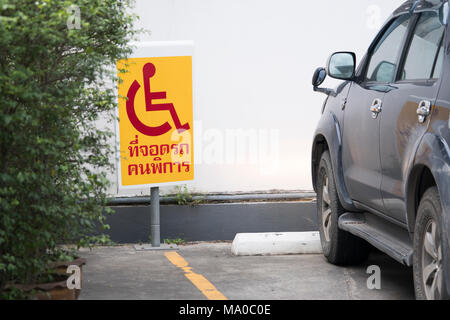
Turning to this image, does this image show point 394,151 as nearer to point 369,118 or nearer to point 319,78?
point 369,118

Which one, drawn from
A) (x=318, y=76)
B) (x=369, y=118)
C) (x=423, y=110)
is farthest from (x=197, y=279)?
(x=423, y=110)

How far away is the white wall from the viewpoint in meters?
8.23

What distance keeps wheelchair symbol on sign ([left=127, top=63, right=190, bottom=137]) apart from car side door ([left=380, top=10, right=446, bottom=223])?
2.73 m

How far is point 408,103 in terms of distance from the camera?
4539mm

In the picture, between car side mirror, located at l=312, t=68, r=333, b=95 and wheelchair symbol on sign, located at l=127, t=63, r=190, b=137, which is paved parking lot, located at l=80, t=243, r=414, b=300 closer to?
wheelchair symbol on sign, located at l=127, t=63, r=190, b=137

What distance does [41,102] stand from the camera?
14.9 ft

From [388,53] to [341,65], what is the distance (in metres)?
0.47

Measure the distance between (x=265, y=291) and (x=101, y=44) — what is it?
7.02 ft

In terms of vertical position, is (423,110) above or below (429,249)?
above

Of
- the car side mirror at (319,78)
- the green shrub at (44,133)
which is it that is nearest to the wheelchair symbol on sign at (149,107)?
the car side mirror at (319,78)

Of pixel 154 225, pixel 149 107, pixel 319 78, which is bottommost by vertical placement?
pixel 154 225

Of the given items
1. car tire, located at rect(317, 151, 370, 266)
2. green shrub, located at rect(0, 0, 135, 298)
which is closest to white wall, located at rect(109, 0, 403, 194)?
car tire, located at rect(317, 151, 370, 266)
